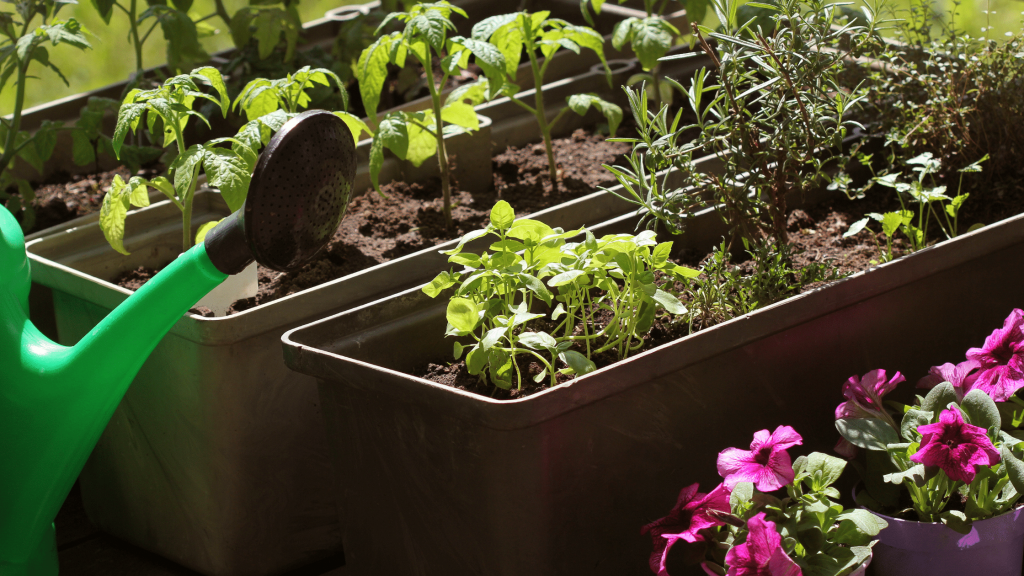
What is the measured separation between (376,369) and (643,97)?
44 cm

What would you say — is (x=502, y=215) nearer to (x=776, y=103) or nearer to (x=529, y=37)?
(x=776, y=103)

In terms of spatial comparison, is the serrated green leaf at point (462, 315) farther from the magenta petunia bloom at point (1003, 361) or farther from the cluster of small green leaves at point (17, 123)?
the cluster of small green leaves at point (17, 123)

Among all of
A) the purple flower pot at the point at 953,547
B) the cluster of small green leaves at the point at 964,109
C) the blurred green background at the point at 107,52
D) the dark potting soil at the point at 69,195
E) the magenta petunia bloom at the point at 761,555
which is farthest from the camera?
the blurred green background at the point at 107,52

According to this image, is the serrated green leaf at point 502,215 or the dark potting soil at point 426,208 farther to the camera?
the dark potting soil at point 426,208

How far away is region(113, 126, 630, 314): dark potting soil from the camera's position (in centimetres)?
148

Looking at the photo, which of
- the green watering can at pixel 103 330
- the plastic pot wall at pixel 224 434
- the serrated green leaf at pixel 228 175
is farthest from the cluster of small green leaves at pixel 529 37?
the green watering can at pixel 103 330

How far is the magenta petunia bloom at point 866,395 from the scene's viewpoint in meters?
1.13

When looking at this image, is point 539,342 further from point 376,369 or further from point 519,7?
point 519,7

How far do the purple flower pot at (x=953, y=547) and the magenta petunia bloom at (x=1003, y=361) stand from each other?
0.45 feet

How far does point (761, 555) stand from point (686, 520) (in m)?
0.10

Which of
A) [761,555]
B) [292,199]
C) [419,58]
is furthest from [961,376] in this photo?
[419,58]

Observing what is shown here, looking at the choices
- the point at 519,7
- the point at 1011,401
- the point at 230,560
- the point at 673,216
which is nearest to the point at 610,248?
the point at 673,216

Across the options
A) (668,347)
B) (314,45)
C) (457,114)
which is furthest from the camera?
(314,45)

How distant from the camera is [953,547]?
3.45 feet
